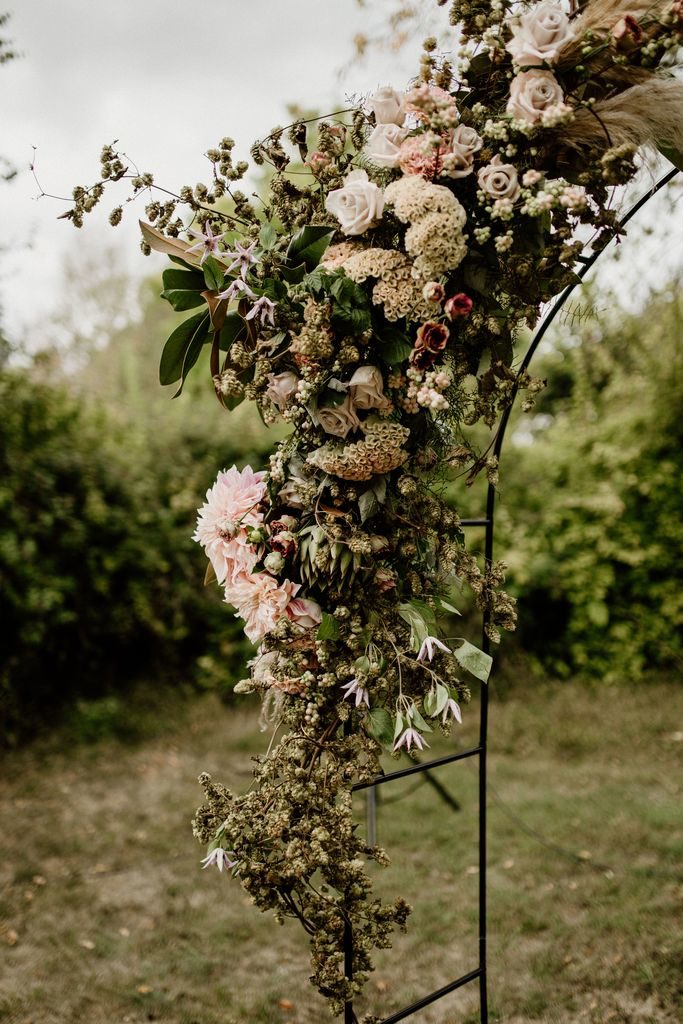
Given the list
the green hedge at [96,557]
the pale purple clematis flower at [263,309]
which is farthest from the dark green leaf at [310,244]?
the green hedge at [96,557]

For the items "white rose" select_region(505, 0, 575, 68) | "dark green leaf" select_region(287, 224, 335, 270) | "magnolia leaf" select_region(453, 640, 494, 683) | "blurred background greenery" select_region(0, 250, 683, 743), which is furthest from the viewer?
"blurred background greenery" select_region(0, 250, 683, 743)

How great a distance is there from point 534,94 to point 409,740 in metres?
1.31

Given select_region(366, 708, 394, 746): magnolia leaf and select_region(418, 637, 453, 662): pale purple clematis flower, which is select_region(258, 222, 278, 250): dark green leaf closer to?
select_region(418, 637, 453, 662): pale purple clematis flower

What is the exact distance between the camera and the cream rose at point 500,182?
4.96ft

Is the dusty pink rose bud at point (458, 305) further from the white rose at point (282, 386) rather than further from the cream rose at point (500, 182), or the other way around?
the white rose at point (282, 386)

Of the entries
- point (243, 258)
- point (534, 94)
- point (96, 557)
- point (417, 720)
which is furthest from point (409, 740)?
point (96, 557)

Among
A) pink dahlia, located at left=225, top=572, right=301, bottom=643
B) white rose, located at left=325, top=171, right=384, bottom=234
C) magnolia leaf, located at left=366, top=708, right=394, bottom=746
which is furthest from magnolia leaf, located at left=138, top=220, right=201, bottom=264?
magnolia leaf, located at left=366, top=708, right=394, bottom=746

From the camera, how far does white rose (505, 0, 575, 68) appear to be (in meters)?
1.46

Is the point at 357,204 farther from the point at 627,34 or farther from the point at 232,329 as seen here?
the point at 627,34

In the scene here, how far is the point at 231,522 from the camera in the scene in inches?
66.1

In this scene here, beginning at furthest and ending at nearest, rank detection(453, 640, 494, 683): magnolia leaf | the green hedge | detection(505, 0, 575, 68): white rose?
the green hedge → detection(453, 640, 494, 683): magnolia leaf → detection(505, 0, 575, 68): white rose

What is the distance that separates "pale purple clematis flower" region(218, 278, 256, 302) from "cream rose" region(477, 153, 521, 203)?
52cm

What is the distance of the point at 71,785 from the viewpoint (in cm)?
479

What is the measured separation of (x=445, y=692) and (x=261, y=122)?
792 centimetres
